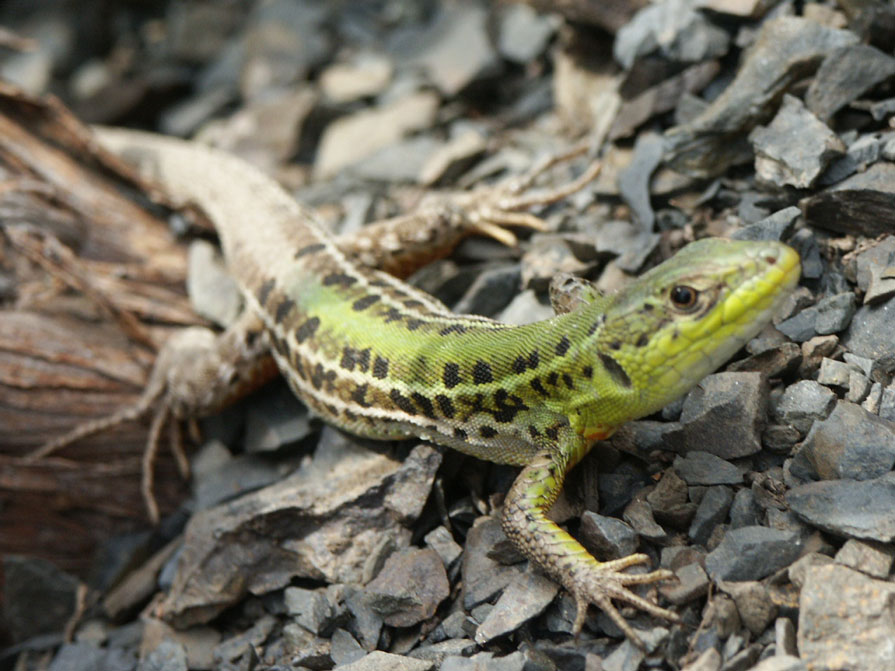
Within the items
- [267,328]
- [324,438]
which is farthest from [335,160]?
[324,438]

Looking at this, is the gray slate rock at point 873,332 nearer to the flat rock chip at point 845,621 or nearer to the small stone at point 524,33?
the flat rock chip at point 845,621

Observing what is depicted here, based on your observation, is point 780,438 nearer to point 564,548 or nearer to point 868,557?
point 868,557

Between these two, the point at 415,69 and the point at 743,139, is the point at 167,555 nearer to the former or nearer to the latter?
the point at 743,139

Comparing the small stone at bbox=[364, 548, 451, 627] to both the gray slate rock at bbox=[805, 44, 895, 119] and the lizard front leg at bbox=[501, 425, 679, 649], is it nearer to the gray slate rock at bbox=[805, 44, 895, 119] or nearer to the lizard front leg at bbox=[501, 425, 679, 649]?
the lizard front leg at bbox=[501, 425, 679, 649]

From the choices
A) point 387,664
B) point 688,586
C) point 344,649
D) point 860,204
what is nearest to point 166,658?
point 344,649

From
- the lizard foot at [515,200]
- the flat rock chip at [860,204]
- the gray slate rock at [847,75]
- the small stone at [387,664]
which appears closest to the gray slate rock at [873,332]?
the flat rock chip at [860,204]

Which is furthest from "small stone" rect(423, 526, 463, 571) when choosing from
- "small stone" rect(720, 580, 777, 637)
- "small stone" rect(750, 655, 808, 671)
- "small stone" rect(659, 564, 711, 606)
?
"small stone" rect(750, 655, 808, 671)
